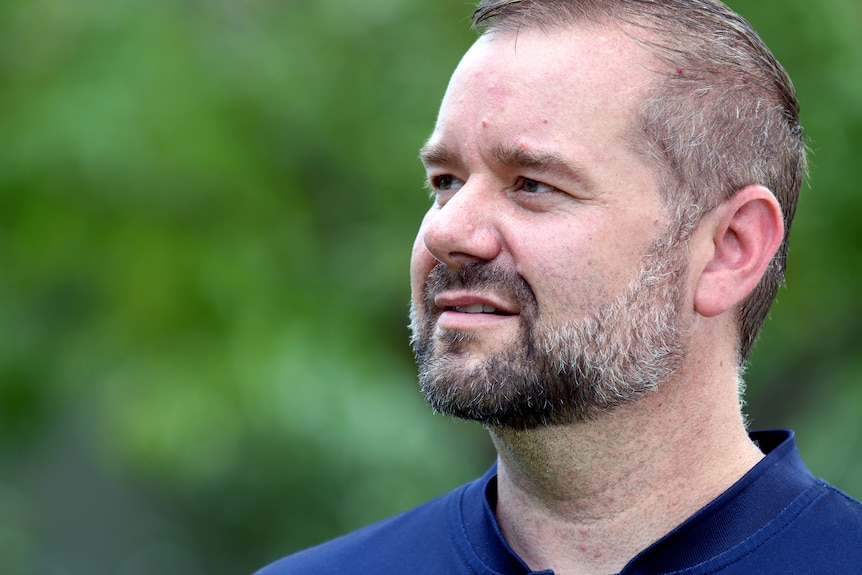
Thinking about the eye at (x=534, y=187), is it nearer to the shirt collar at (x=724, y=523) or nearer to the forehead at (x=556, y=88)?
the forehead at (x=556, y=88)

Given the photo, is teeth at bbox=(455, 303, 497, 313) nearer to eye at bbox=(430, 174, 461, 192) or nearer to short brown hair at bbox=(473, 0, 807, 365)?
eye at bbox=(430, 174, 461, 192)

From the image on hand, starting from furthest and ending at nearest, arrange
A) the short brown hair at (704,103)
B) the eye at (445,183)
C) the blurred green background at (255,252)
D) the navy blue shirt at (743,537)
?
the blurred green background at (255,252)
the eye at (445,183)
the short brown hair at (704,103)
the navy blue shirt at (743,537)

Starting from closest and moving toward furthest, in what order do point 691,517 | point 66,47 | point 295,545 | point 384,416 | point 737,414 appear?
1. point 691,517
2. point 737,414
3. point 384,416
4. point 66,47
5. point 295,545

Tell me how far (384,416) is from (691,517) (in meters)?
2.99

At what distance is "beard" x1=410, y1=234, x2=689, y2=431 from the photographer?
2420mm

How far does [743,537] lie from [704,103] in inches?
35.3

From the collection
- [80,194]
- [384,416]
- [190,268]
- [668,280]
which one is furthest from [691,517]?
[80,194]

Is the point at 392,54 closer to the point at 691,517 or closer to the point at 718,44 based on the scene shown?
the point at 718,44

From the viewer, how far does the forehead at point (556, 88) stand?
8.14 feet

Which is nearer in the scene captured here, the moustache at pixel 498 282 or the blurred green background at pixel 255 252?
the moustache at pixel 498 282

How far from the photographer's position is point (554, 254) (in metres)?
2.43

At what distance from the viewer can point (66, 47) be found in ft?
18.6

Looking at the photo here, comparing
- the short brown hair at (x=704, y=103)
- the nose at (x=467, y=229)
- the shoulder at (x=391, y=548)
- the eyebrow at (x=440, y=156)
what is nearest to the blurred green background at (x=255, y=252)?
the shoulder at (x=391, y=548)

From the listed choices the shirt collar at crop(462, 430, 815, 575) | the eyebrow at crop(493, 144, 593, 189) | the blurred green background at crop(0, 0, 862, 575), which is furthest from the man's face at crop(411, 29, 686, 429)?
the blurred green background at crop(0, 0, 862, 575)
